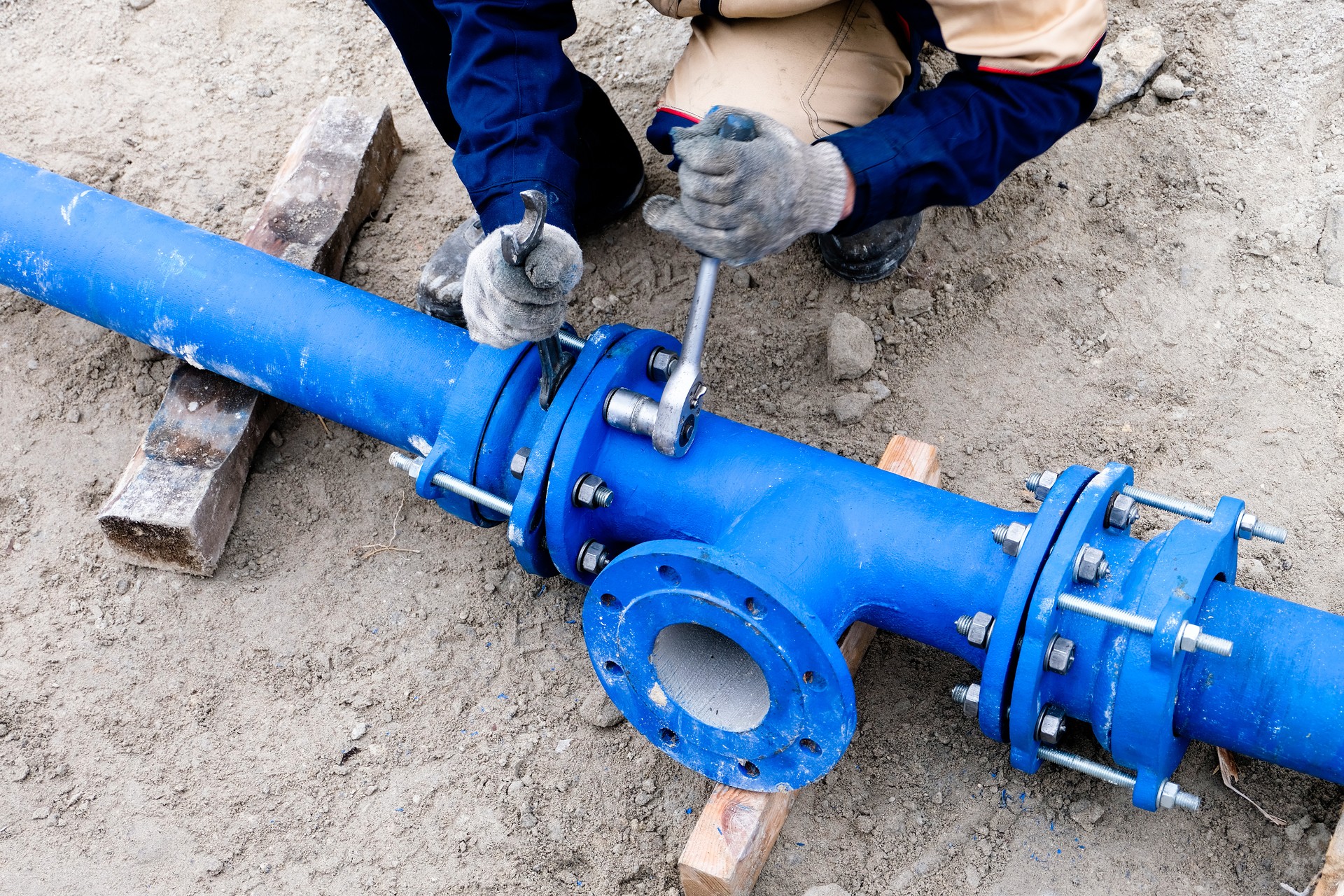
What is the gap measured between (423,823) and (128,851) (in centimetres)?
46

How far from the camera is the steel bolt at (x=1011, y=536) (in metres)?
1.50

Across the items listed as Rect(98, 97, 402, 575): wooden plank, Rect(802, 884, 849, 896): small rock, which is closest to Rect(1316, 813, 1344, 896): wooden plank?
Rect(802, 884, 849, 896): small rock

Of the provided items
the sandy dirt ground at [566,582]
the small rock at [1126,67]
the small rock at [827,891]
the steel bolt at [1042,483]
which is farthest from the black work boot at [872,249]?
the small rock at [827,891]

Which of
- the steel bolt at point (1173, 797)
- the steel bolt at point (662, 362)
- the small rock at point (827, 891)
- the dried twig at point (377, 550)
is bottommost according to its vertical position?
the dried twig at point (377, 550)

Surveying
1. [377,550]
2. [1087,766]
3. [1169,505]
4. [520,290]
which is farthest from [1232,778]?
[377,550]

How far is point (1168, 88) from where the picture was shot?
97.9 inches

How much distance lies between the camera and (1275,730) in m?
1.50

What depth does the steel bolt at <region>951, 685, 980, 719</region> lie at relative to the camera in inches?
Result: 61.7

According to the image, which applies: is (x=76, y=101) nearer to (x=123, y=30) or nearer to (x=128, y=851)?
(x=123, y=30)

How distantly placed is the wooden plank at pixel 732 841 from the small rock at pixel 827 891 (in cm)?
8

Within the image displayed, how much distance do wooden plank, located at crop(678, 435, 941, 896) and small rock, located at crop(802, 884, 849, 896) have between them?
8 centimetres

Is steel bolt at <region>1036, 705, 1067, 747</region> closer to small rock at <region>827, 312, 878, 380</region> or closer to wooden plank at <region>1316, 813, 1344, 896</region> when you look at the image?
wooden plank at <region>1316, 813, 1344, 896</region>

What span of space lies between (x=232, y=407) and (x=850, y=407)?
115 centimetres

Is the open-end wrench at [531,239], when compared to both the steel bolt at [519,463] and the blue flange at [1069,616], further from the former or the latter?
the blue flange at [1069,616]
